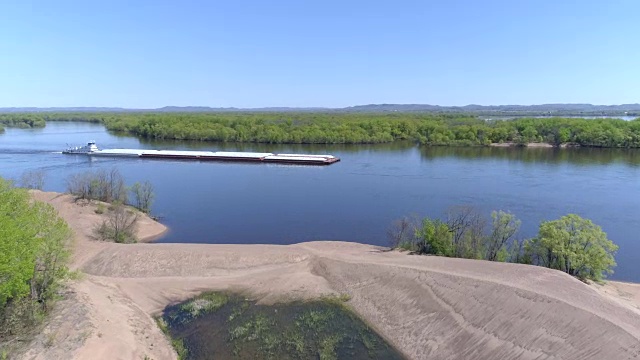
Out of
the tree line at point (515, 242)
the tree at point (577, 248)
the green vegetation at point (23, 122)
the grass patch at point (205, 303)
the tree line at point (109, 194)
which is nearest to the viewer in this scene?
the grass patch at point (205, 303)

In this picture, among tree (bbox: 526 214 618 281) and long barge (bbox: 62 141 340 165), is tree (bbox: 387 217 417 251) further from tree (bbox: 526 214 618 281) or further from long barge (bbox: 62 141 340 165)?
long barge (bbox: 62 141 340 165)

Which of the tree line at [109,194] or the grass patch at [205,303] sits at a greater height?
the tree line at [109,194]

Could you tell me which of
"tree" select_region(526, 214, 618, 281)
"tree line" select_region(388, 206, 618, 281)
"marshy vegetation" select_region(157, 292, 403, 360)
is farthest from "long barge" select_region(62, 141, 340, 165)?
"marshy vegetation" select_region(157, 292, 403, 360)

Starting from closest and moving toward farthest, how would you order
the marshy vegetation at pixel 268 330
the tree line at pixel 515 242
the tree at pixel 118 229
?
the marshy vegetation at pixel 268 330, the tree line at pixel 515 242, the tree at pixel 118 229

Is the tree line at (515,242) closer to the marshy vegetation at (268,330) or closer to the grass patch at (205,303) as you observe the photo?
the marshy vegetation at (268,330)

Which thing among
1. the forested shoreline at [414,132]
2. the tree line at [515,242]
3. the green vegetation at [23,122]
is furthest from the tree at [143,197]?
the green vegetation at [23,122]

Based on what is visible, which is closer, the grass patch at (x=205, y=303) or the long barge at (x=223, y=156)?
the grass patch at (x=205, y=303)

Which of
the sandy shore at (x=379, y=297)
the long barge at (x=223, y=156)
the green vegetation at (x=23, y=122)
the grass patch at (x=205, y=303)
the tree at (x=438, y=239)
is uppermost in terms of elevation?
the green vegetation at (x=23, y=122)
